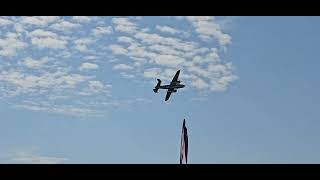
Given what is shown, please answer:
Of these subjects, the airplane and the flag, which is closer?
the flag

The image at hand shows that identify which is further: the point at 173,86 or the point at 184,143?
the point at 173,86

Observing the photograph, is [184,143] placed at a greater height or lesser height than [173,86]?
lesser

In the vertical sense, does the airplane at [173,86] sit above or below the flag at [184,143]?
above

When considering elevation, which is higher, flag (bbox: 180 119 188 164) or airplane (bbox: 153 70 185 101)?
airplane (bbox: 153 70 185 101)

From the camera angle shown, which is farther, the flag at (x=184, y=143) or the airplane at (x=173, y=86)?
the airplane at (x=173, y=86)
